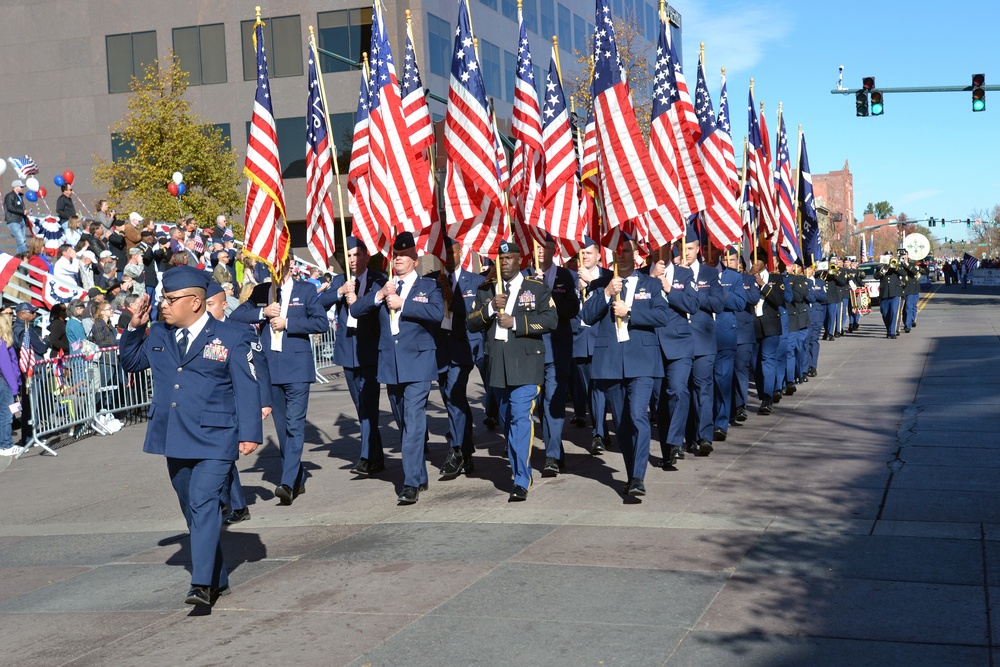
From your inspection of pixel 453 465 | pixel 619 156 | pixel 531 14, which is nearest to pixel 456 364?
pixel 453 465

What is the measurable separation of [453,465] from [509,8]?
40019 mm

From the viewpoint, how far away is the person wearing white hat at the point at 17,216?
22578mm

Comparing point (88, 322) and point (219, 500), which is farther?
point (88, 322)

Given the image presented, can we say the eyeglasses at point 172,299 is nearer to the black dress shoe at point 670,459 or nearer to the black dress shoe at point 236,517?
the black dress shoe at point 236,517

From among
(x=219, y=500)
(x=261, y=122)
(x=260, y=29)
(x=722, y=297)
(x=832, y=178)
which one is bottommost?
(x=219, y=500)

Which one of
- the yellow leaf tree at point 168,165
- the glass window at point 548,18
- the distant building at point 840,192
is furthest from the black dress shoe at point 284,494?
the distant building at point 840,192

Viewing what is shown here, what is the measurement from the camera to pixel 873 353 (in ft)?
74.6

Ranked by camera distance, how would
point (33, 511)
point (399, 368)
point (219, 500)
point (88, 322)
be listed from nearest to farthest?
1. point (219, 500)
2. point (399, 368)
3. point (33, 511)
4. point (88, 322)

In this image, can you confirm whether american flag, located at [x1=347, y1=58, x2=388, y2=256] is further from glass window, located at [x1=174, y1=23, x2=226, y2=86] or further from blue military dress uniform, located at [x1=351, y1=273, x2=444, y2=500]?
glass window, located at [x1=174, y1=23, x2=226, y2=86]

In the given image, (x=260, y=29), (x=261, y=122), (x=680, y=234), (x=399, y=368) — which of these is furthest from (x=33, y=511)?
(x=680, y=234)

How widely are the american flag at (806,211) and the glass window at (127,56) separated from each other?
97.2 feet

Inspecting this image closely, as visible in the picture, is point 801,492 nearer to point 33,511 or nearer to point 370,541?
point 370,541

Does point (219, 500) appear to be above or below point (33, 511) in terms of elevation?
above

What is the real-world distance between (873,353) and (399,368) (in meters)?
15.8
